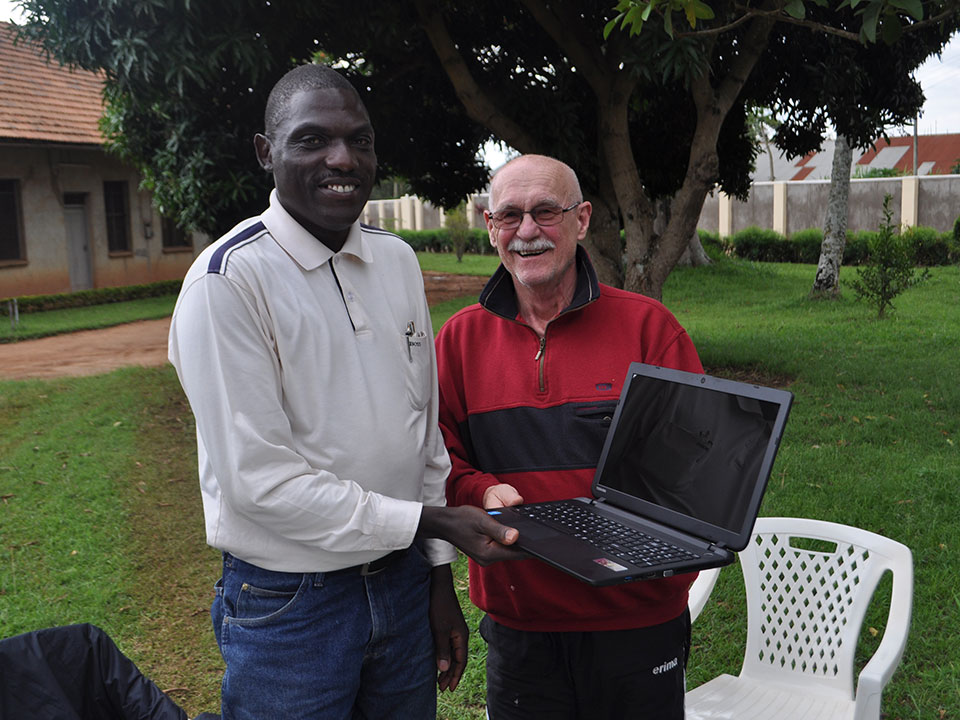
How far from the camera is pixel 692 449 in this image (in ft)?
7.20

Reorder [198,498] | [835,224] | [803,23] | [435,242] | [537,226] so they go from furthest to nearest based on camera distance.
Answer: [435,242] → [835,224] → [198,498] → [803,23] → [537,226]

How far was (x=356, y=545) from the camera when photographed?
1.91 meters

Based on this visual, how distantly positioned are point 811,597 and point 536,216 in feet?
5.66

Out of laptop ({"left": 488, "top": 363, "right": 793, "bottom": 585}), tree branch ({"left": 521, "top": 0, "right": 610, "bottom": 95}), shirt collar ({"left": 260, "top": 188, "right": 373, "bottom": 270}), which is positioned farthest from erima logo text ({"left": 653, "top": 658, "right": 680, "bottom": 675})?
tree branch ({"left": 521, "top": 0, "right": 610, "bottom": 95})

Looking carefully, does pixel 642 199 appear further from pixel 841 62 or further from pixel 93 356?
pixel 93 356

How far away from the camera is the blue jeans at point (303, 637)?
1.95 metres

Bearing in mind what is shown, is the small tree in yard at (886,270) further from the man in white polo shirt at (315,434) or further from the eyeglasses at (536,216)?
the man in white polo shirt at (315,434)

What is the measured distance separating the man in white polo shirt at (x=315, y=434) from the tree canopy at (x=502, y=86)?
444 centimetres

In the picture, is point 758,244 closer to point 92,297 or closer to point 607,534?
point 92,297

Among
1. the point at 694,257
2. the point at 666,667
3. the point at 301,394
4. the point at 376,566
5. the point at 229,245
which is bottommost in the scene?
the point at 666,667

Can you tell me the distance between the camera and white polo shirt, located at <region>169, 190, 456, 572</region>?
180cm

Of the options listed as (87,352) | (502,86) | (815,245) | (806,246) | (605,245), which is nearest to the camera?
(605,245)

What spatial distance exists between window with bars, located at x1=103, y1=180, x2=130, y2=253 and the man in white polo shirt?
20.3 m

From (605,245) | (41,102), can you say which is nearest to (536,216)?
(605,245)
